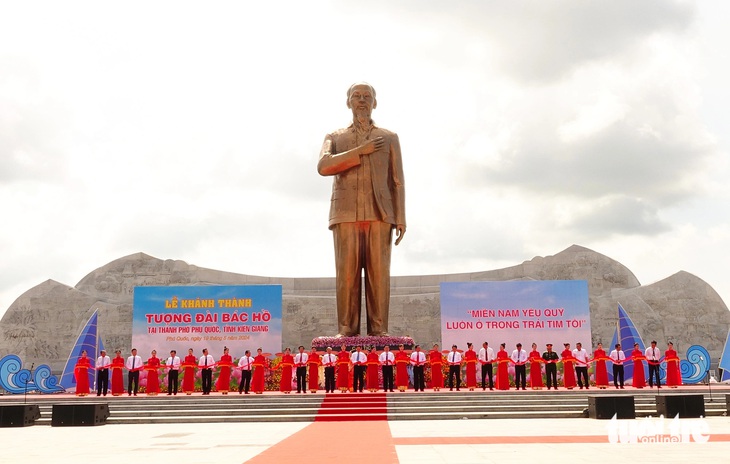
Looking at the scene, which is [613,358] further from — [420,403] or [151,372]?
[151,372]

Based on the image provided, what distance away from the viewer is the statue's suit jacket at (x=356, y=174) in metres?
15.2

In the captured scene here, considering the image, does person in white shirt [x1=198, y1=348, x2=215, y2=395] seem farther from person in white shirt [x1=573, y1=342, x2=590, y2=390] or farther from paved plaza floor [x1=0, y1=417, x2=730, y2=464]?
person in white shirt [x1=573, y1=342, x2=590, y2=390]

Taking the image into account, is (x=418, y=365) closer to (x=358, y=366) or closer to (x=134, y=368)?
(x=358, y=366)

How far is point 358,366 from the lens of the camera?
48.4 feet

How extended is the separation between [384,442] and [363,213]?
7544 millimetres

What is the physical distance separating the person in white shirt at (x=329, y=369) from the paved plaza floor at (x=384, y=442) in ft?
11.1

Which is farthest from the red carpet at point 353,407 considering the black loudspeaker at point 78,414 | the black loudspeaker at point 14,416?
the black loudspeaker at point 14,416

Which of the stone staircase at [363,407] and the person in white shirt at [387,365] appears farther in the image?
the person in white shirt at [387,365]

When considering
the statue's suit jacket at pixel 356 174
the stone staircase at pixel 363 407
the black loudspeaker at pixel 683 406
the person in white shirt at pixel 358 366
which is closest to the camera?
the black loudspeaker at pixel 683 406

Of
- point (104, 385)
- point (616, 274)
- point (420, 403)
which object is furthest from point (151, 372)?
point (616, 274)

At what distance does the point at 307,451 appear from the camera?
7.35 metres

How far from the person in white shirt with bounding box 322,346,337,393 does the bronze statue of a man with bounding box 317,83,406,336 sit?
2.29 ft

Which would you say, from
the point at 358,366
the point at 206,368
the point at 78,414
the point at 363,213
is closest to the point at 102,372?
the point at 206,368

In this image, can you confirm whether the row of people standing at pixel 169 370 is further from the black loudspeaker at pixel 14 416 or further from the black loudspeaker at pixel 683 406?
the black loudspeaker at pixel 683 406
